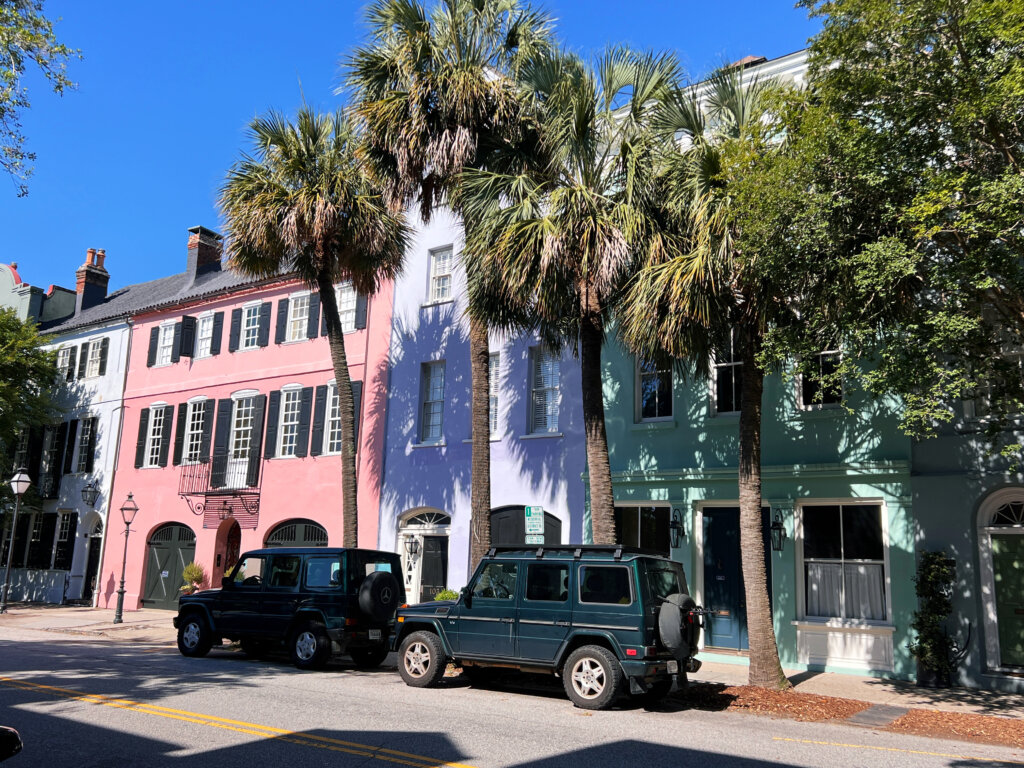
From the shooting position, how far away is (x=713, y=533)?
647 inches

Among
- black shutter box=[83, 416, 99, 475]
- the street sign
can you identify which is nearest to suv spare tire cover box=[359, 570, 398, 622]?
the street sign

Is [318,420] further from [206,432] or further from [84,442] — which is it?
[84,442]

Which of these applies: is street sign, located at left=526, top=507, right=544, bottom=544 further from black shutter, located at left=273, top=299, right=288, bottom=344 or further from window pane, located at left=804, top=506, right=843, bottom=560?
black shutter, located at left=273, top=299, right=288, bottom=344

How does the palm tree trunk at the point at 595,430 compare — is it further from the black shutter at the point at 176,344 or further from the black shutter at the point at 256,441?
the black shutter at the point at 176,344

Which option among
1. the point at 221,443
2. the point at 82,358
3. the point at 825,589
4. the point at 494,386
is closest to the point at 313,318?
the point at 221,443

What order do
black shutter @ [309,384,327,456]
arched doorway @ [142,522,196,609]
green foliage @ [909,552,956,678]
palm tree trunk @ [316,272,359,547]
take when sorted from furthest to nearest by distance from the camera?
arched doorway @ [142,522,196,609] → black shutter @ [309,384,327,456] → palm tree trunk @ [316,272,359,547] → green foliage @ [909,552,956,678]

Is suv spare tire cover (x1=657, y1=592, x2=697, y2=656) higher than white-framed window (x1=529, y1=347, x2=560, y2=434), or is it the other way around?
Result: white-framed window (x1=529, y1=347, x2=560, y2=434)

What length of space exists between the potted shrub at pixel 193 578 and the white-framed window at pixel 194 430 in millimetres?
3414

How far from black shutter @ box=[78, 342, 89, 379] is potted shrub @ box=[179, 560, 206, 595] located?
10.2 meters

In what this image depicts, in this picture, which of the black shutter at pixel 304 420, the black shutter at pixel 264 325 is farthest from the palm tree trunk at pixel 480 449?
the black shutter at pixel 264 325

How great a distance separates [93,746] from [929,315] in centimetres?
959

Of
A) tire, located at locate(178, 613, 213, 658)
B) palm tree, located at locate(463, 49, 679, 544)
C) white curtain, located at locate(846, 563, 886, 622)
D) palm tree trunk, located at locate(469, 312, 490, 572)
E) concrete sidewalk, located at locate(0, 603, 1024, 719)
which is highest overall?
palm tree, located at locate(463, 49, 679, 544)

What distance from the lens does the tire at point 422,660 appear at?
11633mm

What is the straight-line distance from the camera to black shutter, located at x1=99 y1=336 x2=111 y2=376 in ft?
100
